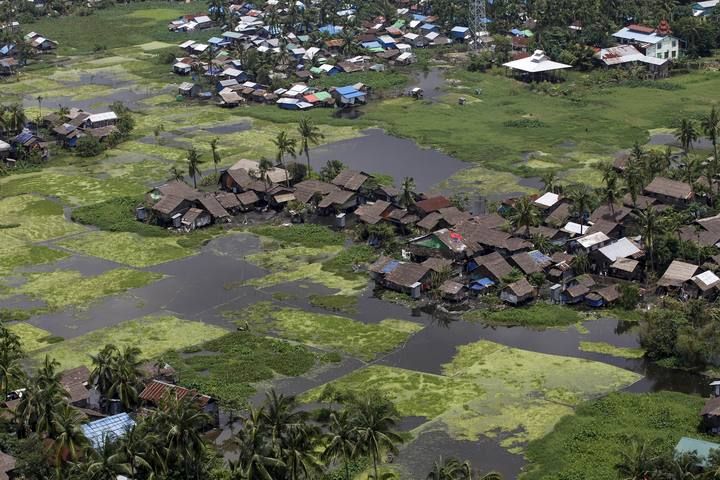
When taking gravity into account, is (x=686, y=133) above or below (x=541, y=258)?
above

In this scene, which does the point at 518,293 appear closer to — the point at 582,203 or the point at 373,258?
the point at 582,203

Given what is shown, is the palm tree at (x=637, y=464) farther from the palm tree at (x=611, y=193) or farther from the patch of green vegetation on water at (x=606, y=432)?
the palm tree at (x=611, y=193)

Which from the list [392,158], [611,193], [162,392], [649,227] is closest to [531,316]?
[649,227]

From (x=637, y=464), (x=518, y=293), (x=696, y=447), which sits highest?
(x=637, y=464)

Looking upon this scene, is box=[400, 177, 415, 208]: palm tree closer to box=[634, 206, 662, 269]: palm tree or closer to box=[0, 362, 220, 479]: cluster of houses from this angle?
box=[634, 206, 662, 269]: palm tree

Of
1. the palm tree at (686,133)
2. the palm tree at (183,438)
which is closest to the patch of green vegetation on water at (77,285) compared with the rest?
the palm tree at (183,438)

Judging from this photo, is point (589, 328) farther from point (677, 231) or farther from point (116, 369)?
point (116, 369)

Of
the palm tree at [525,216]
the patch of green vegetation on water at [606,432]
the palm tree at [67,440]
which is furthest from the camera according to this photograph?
the palm tree at [525,216]
